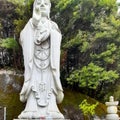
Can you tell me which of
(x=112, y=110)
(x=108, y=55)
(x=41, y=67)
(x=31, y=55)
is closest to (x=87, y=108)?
(x=112, y=110)

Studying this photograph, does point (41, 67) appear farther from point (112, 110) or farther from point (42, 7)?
point (112, 110)

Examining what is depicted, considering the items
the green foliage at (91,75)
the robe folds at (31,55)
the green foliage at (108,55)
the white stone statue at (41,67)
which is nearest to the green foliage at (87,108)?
the green foliage at (91,75)

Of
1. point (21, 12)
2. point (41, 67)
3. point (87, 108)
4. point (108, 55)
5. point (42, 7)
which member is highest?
point (42, 7)

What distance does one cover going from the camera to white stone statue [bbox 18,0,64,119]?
973cm

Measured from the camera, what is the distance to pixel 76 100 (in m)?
13.8

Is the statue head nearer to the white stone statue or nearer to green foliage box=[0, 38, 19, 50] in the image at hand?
the white stone statue

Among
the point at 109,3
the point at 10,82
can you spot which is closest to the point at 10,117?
the point at 10,82

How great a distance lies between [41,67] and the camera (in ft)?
32.6

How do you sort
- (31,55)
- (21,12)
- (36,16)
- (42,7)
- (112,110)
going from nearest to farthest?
(31,55)
(36,16)
(42,7)
(112,110)
(21,12)

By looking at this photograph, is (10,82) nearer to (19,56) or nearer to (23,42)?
(19,56)

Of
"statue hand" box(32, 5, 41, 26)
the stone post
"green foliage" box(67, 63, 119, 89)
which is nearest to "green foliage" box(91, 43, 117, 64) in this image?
"green foliage" box(67, 63, 119, 89)

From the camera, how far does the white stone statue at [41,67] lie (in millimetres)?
9727

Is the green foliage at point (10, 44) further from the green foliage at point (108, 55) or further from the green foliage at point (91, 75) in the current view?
the green foliage at point (108, 55)

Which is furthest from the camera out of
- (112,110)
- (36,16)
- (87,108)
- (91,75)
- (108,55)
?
(108,55)
